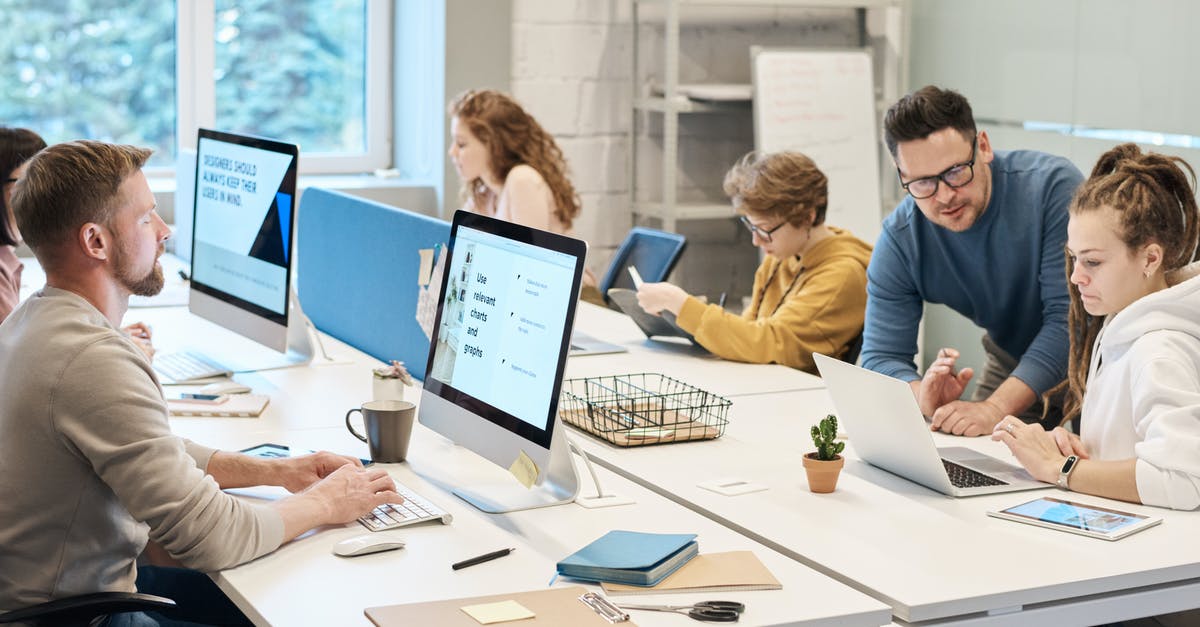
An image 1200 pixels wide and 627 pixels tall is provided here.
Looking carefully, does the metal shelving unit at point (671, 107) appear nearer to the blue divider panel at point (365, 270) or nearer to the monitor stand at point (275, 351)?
the blue divider panel at point (365, 270)

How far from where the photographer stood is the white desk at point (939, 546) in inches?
63.0

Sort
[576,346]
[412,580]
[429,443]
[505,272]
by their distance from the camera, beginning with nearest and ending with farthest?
1. [412,580]
2. [505,272]
3. [429,443]
4. [576,346]

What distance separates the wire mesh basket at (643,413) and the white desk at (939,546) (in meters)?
0.10

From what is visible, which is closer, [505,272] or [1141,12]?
[505,272]

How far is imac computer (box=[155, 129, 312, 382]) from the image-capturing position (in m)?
2.66

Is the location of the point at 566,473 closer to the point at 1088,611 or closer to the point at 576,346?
the point at 1088,611

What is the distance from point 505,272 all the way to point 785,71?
9.54 feet

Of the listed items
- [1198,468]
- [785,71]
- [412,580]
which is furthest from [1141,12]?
[412,580]

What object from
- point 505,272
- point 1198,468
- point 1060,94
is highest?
point 1060,94

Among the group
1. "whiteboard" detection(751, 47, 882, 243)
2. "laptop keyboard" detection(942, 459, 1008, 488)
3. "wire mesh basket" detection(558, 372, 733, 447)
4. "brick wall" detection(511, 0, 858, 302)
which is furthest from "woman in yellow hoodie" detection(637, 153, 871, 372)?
"brick wall" detection(511, 0, 858, 302)

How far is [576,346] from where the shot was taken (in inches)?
121

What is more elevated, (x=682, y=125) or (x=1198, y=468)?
(x=682, y=125)

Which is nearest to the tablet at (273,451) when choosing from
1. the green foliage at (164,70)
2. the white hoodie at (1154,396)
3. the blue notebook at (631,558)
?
the blue notebook at (631,558)

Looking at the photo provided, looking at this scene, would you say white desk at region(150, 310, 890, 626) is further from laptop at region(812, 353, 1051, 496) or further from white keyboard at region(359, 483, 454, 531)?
laptop at region(812, 353, 1051, 496)
